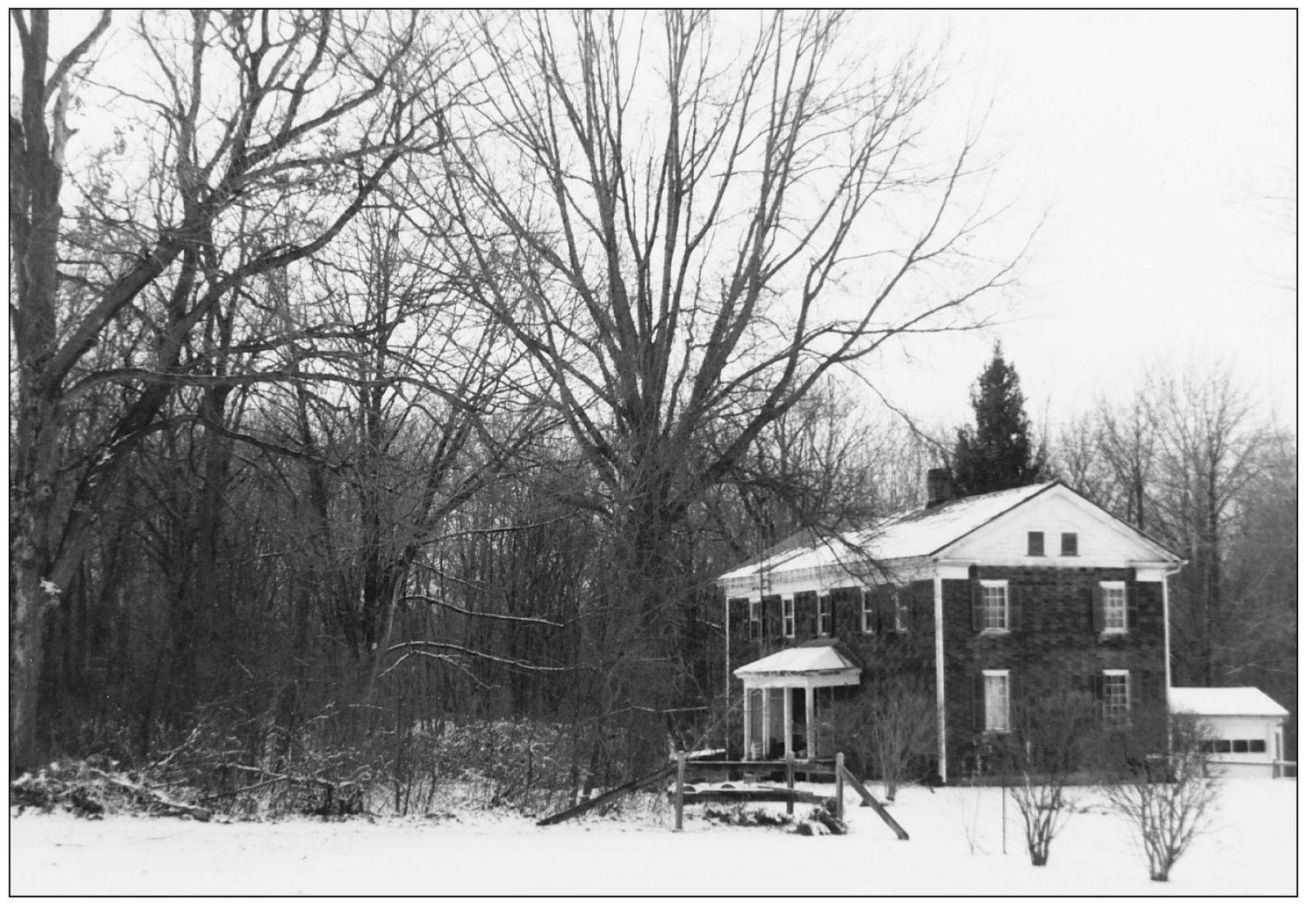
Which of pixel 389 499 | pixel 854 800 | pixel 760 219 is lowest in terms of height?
pixel 854 800

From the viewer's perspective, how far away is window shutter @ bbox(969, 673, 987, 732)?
2409 cm

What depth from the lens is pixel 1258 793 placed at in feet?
54.6

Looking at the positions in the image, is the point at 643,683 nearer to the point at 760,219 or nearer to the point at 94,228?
the point at 760,219

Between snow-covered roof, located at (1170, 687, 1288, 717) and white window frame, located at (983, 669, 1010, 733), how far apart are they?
262cm

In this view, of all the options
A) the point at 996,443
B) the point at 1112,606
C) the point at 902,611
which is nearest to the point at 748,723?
the point at 902,611

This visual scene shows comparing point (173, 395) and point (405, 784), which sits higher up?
point (173, 395)

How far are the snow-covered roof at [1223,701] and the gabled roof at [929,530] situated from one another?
229cm

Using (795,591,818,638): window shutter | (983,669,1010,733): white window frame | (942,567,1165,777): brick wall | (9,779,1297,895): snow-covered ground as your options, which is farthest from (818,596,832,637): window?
(9,779,1297,895): snow-covered ground

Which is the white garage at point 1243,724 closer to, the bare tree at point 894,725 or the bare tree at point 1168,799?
the bare tree at point 894,725

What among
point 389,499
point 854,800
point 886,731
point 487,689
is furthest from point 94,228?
point 886,731

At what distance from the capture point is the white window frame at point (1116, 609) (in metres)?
24.5

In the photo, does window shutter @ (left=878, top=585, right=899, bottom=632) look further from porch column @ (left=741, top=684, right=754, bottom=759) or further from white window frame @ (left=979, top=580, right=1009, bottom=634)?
porch column @ (left=741, top=684, right=754, bottom=759)

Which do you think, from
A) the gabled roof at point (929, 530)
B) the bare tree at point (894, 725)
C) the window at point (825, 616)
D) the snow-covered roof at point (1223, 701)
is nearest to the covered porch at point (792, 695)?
the window at point (825, 616)

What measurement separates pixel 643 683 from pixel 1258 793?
7.31m
